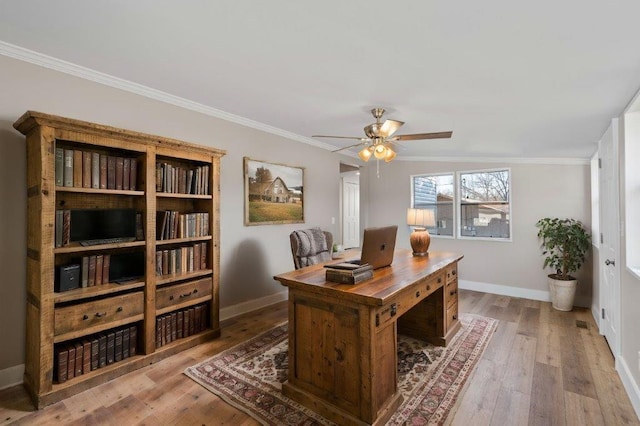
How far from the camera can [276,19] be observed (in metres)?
1.62

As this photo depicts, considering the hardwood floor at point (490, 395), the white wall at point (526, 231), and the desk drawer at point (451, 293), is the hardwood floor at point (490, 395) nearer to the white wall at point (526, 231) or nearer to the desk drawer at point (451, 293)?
the desk drawer at point (451, 293)

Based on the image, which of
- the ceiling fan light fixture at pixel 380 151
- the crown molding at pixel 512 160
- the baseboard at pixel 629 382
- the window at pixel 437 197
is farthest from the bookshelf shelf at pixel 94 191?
the window at pixel 437 197

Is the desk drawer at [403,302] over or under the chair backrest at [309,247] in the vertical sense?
under

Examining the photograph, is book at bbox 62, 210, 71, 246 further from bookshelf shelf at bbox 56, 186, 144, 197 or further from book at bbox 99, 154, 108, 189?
book at bbox 99, 154, 108, 189

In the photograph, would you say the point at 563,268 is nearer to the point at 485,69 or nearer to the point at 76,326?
the point at 485,69

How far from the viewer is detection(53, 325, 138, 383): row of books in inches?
82.1

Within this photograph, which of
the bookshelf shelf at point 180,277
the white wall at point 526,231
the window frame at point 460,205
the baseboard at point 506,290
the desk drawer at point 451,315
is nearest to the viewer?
the bookshelf shelf at point 180,277

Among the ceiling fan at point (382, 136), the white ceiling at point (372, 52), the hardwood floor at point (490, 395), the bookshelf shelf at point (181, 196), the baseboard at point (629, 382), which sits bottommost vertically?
the hardwood floor at point (490, 395)

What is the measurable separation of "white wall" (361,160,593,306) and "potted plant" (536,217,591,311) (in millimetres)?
215

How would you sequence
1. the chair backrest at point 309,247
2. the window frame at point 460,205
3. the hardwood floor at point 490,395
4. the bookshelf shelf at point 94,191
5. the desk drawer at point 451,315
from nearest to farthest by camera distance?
the hardwood floor at point 490,395, the bookshelf shelf at point 94,191, the desk drawer at point 451,315, the chair backrest at point 309,247, the window frame at point 460,205

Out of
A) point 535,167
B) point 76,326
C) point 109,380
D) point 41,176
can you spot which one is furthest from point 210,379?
point 535,167

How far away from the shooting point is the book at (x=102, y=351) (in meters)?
2.26

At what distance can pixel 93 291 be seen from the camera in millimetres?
2209

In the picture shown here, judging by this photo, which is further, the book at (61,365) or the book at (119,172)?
the book at (119,172)
